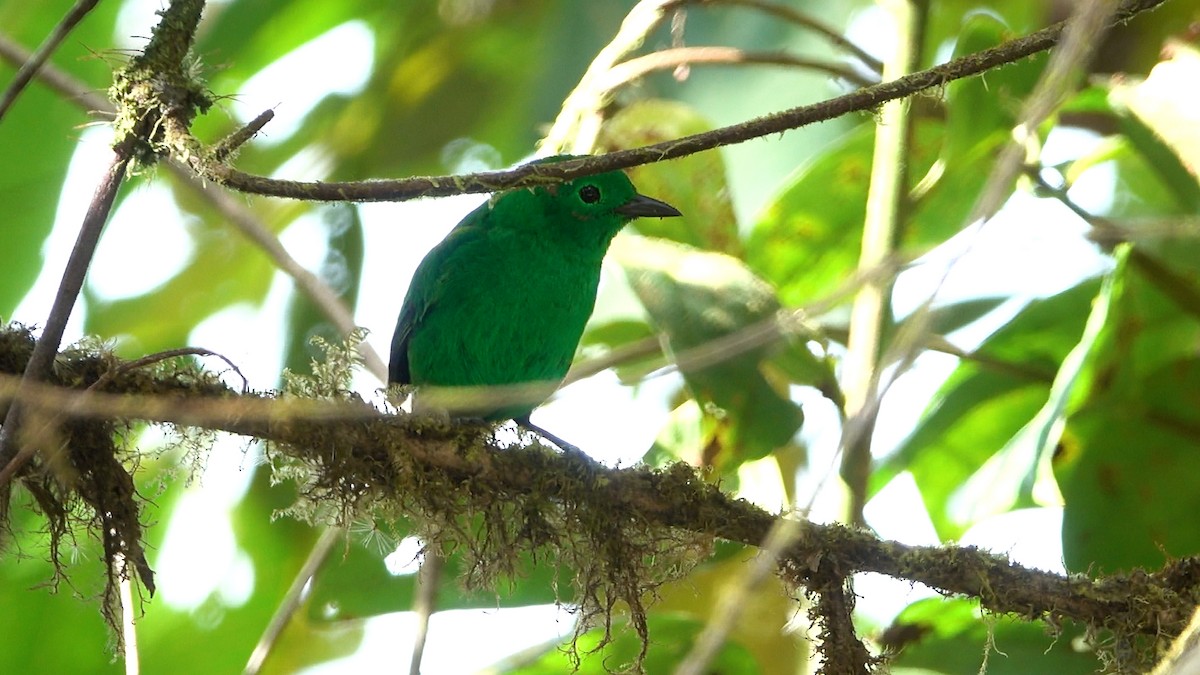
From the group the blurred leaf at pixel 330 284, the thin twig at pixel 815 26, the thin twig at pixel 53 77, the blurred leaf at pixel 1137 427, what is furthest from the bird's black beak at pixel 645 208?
the thin twig at pixel 53 77

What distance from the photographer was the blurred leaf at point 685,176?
3.60 metres

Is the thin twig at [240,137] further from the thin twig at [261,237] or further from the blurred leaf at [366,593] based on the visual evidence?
the blurred leaf at [366,593]

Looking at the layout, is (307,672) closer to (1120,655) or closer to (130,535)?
(130,535)

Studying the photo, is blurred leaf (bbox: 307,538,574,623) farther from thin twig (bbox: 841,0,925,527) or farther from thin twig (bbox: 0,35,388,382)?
thin twig (bbox: 841,0,925,527)

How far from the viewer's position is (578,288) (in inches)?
156

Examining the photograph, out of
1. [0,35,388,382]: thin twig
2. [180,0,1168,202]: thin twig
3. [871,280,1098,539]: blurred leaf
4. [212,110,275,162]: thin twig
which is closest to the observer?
[212,110,275,162]: thin twig

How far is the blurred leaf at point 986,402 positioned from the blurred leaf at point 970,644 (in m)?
0.42

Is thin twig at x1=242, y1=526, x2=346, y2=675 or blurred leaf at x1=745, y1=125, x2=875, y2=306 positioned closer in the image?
thin twig at x1=242, y1=526, x2=346, y2=675

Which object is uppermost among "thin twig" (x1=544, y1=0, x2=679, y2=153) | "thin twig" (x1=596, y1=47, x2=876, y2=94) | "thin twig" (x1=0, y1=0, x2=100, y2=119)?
"thin twig" (x1=596, y1=47, x2=876, y2=94)

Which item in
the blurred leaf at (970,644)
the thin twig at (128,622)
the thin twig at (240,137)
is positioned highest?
the thin twig at (240,137)

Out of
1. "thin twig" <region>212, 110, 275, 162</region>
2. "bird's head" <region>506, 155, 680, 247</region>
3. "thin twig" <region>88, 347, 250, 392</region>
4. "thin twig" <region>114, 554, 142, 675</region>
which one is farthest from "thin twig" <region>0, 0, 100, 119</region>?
"bird's head" <region>506, 155, 680, 247</region>

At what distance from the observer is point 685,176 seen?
147 inches

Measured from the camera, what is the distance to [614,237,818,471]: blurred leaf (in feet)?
10.4

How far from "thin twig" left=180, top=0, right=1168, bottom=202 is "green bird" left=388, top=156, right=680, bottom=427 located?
1.58 metres
